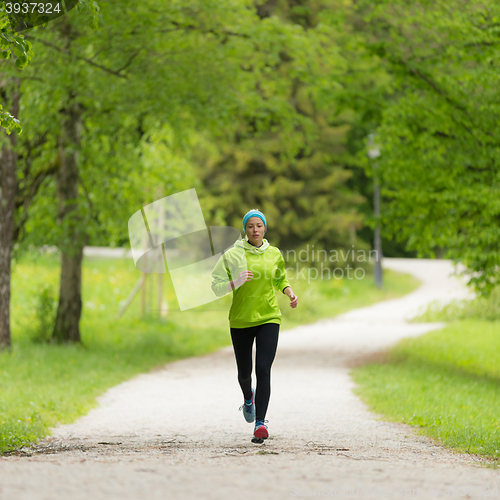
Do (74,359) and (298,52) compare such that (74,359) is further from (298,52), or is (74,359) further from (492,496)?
(492,496)

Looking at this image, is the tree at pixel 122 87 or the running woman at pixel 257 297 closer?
the running woman at pixel 257 297

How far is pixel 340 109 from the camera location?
14.6m

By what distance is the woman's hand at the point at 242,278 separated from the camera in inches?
226

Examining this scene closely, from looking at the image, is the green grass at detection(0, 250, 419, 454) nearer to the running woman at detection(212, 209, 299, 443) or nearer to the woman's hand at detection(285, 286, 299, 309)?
the running woman at detection(212, 209, 299, 443)

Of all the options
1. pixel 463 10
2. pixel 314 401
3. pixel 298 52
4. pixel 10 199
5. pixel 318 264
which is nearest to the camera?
pixel 314 401

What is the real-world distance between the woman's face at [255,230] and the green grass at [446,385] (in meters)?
2.52

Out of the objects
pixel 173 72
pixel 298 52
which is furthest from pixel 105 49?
pixel 298 52

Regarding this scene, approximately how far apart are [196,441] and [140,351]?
819cm

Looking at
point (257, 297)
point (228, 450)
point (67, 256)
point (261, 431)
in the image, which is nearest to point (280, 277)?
point (257, 297)

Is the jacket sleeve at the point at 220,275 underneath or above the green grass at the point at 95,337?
above

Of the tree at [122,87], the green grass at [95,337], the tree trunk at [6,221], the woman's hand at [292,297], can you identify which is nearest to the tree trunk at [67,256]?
the tree at [122,87]

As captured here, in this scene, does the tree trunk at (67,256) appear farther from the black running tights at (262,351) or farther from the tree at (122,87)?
the black running tights at (262,351)

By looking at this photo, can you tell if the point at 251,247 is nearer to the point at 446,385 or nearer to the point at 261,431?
the point at 261,431

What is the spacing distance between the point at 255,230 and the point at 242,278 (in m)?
0.47
